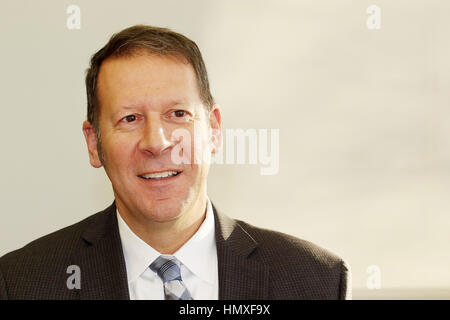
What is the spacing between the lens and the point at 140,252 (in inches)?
72.7

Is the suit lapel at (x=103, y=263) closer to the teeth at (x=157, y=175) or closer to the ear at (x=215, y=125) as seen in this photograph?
the teeth at (x=157, y=175)

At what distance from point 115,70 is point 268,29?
812 millimetres

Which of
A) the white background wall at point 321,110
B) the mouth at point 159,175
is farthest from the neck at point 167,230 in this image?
the white background wall at point 321,110

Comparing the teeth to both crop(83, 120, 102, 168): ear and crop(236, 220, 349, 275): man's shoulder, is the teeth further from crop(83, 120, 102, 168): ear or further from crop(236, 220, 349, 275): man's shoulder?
crop(236, 220, 349, 275): man's shoulder

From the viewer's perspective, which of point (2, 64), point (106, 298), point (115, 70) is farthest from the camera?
point (2, 64)

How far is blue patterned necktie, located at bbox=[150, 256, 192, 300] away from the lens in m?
1.80

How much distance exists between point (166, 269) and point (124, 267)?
0.13 meters

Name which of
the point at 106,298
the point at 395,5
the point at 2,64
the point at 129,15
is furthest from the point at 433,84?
the point at 2,64

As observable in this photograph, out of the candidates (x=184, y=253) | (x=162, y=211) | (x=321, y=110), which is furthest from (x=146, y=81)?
(x=321, y=110)

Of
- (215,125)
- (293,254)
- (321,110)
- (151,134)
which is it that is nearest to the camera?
(151,134)

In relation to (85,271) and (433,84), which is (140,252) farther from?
(433,84)

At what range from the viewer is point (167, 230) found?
186 cm

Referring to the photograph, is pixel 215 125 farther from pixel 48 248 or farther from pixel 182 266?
pixel 48 248

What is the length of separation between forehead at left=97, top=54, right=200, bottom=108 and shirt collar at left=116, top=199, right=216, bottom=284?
1.30ft
